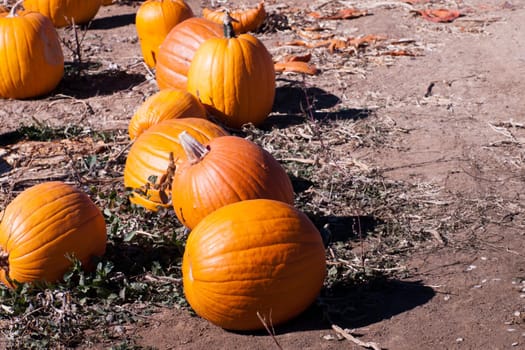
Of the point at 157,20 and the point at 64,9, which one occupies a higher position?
the point at 157,20

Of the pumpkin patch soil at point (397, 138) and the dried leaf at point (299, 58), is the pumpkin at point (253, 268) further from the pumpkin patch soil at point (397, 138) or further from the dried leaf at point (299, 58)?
the dried leaf at point (299, 58)

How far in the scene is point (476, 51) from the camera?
865 centimetres

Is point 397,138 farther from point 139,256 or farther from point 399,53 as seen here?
point 139,256

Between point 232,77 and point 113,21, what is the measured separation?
472 centimetres

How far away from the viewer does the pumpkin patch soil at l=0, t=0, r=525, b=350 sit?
161 inches

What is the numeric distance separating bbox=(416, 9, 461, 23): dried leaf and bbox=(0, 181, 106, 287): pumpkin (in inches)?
252

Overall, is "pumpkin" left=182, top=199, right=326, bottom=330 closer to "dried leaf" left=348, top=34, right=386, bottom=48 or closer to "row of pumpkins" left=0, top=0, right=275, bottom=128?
"row of pumpkins" left=0, top=0, right=275, bottom=128

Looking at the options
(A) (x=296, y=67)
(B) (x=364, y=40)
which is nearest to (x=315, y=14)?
(B) (x=364, y=40)

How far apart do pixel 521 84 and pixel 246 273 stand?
4.60 metres

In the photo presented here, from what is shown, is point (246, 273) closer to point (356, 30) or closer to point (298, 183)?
point (298, 183)

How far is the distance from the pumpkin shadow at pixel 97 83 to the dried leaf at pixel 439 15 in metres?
3.58

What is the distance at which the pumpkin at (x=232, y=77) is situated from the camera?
654cm

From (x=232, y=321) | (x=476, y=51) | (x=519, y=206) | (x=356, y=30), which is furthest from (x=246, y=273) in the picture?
(x=356, y=30)

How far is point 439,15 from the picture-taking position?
9.99 metres
